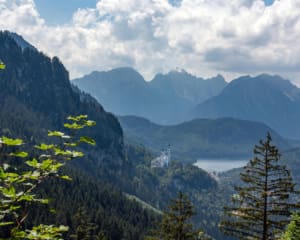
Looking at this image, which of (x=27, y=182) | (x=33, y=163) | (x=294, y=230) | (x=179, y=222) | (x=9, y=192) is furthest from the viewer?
(x=179, y=222)

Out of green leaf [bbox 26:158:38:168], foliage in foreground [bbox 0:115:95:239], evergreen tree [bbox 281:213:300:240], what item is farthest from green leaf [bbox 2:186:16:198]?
evergreen tree [bbox 281:213:300:240]

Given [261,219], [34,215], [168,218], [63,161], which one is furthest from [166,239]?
[34,215]

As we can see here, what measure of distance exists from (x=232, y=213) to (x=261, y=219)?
204 centimetres

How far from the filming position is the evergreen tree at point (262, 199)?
24.6 metres

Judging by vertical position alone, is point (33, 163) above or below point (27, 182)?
above

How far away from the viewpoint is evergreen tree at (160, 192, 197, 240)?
40438 millimetres

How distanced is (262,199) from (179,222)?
16670mm

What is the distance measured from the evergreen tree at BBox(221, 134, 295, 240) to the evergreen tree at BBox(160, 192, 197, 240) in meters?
15.3

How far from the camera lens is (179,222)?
40625 millimetres

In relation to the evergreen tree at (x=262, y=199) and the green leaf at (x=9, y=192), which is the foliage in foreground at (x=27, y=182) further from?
the evergreen tree at (x=262, y=199)

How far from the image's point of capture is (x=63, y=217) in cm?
16225

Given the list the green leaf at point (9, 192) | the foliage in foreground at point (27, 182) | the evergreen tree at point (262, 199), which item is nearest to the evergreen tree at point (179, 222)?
the evergreen tree at point (262, 199)

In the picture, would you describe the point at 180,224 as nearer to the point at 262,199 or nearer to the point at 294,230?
the point at 294,230

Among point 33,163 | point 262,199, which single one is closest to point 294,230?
point 262,199
